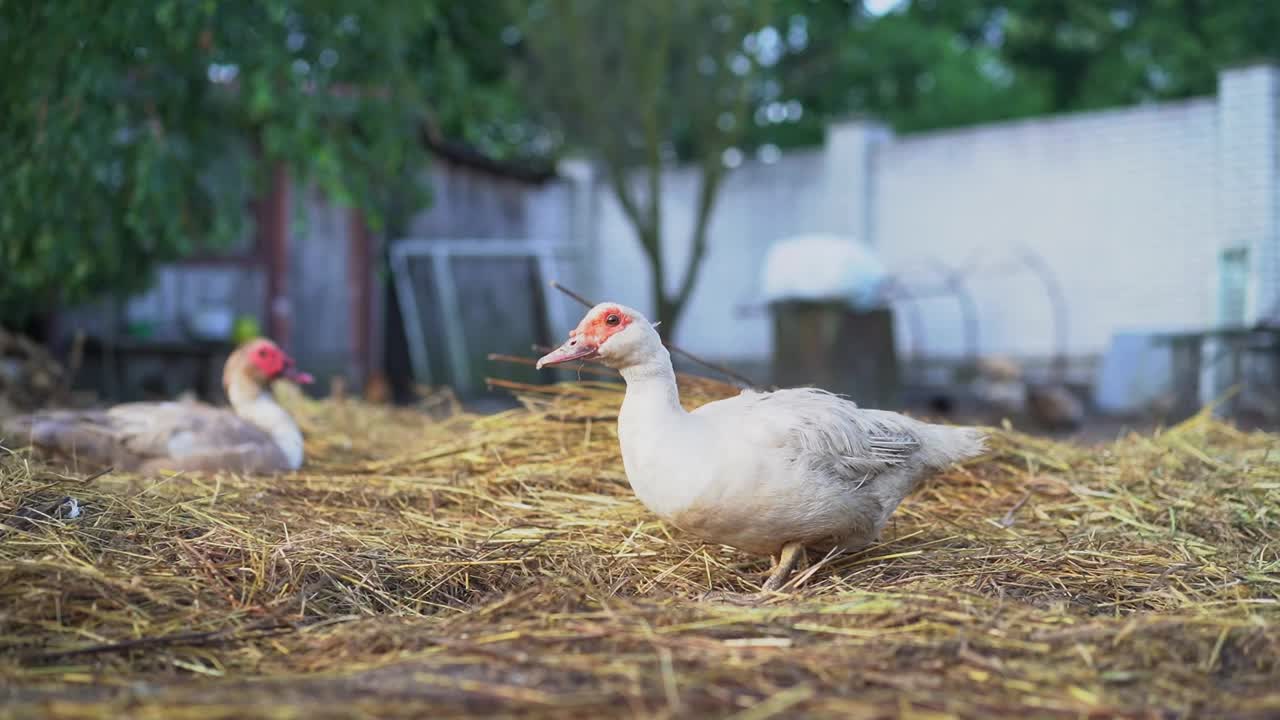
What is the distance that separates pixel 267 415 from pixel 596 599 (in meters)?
2.98

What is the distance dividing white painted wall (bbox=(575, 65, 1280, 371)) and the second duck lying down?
11032mm

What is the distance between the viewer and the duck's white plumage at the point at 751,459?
3.19 meters

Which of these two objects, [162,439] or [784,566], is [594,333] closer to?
[784,566]

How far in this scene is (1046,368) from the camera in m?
14.6

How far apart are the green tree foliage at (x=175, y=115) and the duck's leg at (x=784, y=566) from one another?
4.49 metres

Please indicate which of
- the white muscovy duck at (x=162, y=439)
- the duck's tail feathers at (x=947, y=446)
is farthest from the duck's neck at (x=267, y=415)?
the duck's tail feathers at (x=947, y=446)

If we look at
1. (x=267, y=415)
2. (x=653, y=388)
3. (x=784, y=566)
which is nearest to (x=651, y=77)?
(x=267, y=415)

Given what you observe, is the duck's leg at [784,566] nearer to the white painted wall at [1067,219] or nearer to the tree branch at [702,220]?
the tree branch at [702,220]

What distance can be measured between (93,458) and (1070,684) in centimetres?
398

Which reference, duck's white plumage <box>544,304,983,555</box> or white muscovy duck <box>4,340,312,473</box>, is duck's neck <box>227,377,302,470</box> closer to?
white muscovy duck <box>4,340,312,473</box>

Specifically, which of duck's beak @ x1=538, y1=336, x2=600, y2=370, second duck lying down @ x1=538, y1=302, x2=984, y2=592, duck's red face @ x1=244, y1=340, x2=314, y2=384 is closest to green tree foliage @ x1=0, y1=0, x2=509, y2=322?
duck's red face @ x1=244, y1=340, x2=314, y2=384

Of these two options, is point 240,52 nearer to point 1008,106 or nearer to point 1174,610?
point 1174,610

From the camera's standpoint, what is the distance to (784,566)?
3.38m

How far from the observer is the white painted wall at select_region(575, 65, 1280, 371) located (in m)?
13.3
